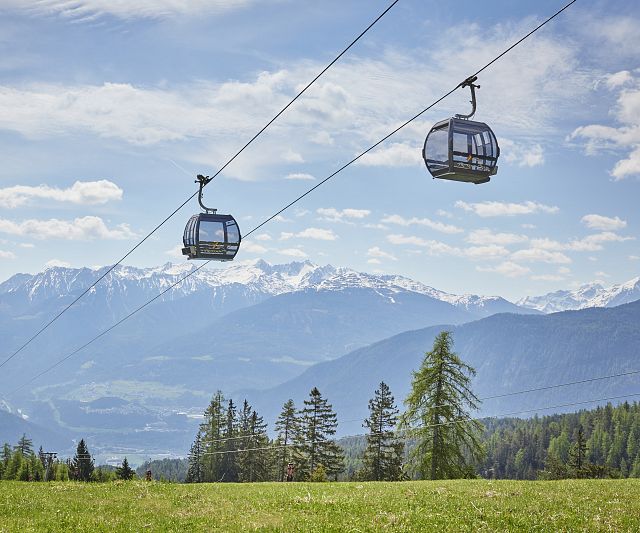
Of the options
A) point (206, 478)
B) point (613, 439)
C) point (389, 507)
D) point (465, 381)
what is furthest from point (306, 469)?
point (613, 439)

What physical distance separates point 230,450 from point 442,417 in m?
47.7

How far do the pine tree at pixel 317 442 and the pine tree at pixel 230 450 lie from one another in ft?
44.1

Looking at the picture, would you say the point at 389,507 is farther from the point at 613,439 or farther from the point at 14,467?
the point at 613,439

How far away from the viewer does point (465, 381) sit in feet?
185

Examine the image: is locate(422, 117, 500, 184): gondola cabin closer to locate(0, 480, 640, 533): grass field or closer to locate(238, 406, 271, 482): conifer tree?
locate(0, 480, 640, 533): grass field

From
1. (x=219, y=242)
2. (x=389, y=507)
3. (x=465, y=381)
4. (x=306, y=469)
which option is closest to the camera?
(x=389, y=507)

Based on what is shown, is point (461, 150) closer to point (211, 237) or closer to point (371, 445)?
point (211, 237)

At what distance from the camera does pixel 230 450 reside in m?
95.2

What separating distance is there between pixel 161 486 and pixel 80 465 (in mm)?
69799

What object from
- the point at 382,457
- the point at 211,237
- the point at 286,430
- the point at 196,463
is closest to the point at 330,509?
the point at 211,237

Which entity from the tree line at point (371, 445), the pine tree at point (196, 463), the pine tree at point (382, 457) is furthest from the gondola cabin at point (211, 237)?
the pine tree at point (196, 463)

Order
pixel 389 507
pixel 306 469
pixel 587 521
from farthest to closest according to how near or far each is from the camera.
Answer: pixel 306 469 → pixel 389 507 → pixel 587 521

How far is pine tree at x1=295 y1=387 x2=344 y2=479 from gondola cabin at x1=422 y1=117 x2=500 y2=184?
65338 mm

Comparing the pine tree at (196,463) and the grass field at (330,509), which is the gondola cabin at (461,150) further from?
the pine tree at (196,463)
